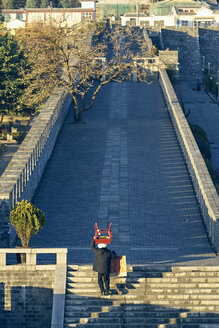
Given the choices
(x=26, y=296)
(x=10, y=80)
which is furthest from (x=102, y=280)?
(x=10, y=80)

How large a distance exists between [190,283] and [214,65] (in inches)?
3262

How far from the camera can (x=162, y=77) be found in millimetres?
54688

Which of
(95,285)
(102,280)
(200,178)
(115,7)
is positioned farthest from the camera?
(115,7)

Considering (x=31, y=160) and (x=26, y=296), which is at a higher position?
(x=31, y=160)

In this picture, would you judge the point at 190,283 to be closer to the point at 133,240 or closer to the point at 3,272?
the point at 133,240

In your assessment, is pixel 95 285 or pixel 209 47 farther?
pixel 209 47

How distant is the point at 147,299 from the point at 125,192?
30.8 feet

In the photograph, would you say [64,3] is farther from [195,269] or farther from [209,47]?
[195,269]

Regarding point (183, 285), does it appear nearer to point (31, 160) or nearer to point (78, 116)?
point (31, 160)

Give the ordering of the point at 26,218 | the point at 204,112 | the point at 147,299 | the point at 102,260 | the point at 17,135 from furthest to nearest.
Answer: the point at 204,112
the point at 17,135
the point at 26,218
the point at 147,299
the point at 102,260

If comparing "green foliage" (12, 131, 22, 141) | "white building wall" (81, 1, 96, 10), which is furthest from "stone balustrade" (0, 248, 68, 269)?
"white building wall" (81, 1, 96, 10)

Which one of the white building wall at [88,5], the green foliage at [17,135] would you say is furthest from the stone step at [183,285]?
the white building wall at [88,5]

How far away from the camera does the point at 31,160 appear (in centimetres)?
3141

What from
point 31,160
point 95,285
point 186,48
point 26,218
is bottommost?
point 95,285
